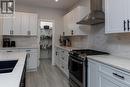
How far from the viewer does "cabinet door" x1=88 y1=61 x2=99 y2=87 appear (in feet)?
7.33

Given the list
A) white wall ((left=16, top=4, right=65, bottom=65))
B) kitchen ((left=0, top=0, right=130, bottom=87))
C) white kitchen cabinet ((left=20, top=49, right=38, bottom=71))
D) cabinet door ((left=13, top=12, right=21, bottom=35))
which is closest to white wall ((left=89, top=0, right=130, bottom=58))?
kitchen ((left=0, top=0, right=130, bottom=87))

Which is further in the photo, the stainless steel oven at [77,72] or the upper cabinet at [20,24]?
the upper cabinet at [20,24]

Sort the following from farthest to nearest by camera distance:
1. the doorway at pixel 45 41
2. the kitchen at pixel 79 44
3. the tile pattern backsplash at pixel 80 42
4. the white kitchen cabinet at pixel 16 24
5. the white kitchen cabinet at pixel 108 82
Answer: the doorway at pixel 45 41 → the white kitchen cabinet at pixel 16 24 → the tile pattern backsplash at pixel 80 42 → the kitchen at pixel 79 44 → the white kitchen cabinet at pixel 108 82

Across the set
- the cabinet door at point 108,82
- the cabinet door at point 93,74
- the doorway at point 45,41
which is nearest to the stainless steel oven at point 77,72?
the cabinet door at point 93,74

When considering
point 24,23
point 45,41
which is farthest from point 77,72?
point 45,41

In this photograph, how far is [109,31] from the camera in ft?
7.66

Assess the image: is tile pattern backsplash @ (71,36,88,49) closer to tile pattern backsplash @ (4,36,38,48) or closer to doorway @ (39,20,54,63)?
tile pattern backsplash @ (4,36,38,48)

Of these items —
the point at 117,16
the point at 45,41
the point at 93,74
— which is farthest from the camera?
the point at 45,41

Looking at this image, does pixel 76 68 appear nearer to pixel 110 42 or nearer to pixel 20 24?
pixel 110 42

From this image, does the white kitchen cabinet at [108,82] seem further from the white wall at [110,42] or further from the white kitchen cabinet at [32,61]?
the white kitchen cabinet at [32,61]

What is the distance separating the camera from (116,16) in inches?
84.3

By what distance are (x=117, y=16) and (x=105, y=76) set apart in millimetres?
1026

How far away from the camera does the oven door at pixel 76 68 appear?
2674 mm

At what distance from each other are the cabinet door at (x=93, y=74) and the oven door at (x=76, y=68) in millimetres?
223
